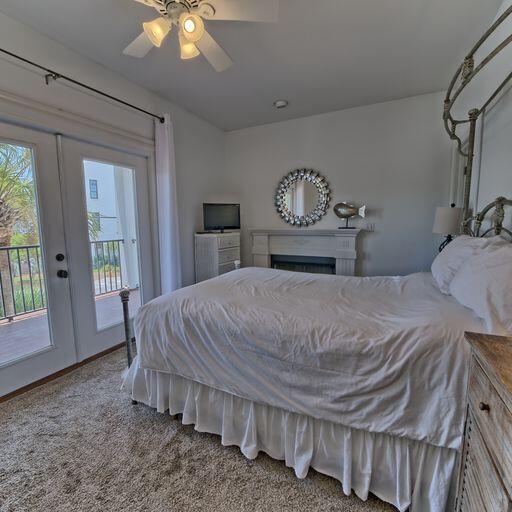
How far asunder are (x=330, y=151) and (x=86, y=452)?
407 cm

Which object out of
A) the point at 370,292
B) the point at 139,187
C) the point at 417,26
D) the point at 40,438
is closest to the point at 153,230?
the point at 139,187

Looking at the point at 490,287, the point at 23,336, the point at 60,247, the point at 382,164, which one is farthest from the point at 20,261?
the point at 382,164

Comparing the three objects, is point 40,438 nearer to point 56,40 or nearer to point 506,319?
point 506,319

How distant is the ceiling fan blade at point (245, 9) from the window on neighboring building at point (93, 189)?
180 centimetres

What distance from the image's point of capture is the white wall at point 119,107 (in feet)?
6.72

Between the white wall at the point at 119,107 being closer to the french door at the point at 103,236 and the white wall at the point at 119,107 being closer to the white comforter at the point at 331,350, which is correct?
the french door at the point at 103,236

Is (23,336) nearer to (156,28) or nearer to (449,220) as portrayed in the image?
(156,28)

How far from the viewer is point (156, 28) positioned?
1.62 m

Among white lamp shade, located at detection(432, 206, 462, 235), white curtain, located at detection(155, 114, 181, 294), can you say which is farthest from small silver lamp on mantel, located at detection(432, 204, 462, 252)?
white curtain, located at detection(155, 114, 181, 294)

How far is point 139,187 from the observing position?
3119 millimetres

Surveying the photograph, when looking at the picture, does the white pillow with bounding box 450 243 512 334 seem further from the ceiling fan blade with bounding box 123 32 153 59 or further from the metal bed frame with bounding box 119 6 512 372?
the ceiling fan blade with bounding box 123 32 153 59

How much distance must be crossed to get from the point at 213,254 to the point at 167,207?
2.94 ft

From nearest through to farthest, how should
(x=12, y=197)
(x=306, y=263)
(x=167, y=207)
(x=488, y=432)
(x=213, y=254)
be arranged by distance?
(x=488, y=432), (x=12, y=197), (x=167, y=207), (x=213, y=254), (x=306, y=263)

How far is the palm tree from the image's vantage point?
6.84ft
